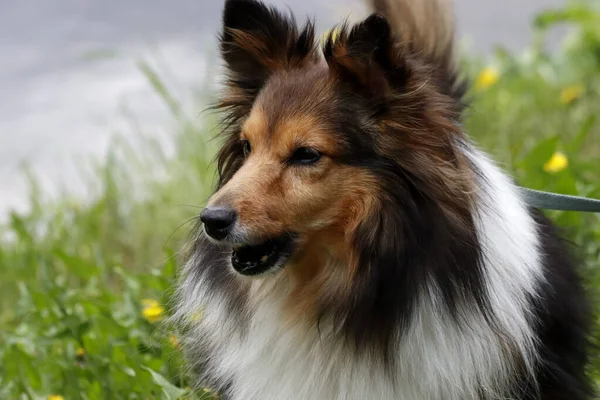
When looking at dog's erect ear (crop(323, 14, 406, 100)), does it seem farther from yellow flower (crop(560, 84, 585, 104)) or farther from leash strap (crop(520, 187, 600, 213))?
yellow flower (crop(560, 84, 585, 104))

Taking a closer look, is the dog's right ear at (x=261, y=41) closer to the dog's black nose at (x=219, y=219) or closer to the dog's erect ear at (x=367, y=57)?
the dog's erect ear at (x=367, y=57)

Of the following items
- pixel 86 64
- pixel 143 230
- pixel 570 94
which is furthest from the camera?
pixel 86 64

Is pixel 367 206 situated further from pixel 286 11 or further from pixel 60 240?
pixel 60 240

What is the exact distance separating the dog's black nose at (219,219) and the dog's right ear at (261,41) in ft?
1.97

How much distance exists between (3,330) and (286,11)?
3.10 metres

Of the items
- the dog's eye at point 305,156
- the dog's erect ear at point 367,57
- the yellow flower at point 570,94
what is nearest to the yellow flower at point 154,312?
the dog's eye at point 305,156

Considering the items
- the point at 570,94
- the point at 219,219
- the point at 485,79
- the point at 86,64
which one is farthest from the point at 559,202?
the point at 86,64

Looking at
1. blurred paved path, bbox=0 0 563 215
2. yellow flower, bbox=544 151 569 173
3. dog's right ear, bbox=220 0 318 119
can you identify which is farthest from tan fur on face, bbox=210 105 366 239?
blurred paved path, bbox=0 0 563 215

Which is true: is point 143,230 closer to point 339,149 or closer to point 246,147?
point 246,147

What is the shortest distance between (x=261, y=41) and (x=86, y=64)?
20.7 feet

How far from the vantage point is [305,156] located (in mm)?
2746

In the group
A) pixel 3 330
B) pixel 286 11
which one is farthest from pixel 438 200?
pixel 3 330

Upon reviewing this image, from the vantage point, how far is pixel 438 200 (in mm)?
2727

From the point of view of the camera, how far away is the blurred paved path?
7.08m
